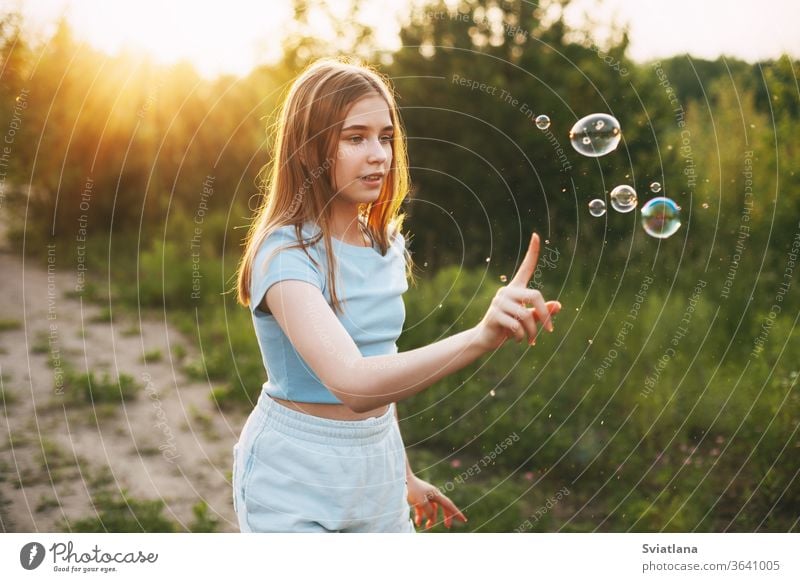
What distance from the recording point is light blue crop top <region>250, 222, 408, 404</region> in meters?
1.62

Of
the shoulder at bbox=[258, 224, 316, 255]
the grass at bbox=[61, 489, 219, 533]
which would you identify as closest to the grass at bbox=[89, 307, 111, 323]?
the grass at bbox=[61, 489, 219, 533]

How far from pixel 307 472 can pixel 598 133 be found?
1450 millimetres

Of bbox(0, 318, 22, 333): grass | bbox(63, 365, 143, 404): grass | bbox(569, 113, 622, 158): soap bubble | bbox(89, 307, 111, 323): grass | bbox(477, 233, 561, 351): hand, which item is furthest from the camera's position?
bbox(89, 307, 111, 323): grass

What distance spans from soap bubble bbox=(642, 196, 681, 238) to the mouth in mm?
1232

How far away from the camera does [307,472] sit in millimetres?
1751

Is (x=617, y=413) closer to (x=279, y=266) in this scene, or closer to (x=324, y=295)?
(x=324, y=295)

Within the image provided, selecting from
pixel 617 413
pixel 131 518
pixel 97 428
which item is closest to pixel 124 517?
pixel 131 518

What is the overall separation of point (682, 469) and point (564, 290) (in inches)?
54.4

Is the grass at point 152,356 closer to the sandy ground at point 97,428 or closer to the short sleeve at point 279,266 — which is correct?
the sandy ground at point 97,428

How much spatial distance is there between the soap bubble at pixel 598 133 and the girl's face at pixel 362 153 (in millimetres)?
1022

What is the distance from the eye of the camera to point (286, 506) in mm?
1752

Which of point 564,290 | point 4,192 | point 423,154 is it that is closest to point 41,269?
point 4,192

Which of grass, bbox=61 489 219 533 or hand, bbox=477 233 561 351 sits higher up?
hand, bbox=477 233 561 351

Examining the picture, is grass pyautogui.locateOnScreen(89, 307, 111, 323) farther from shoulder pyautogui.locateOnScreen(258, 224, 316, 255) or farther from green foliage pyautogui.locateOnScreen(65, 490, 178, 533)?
shoulder pyautogui.locateOnScreen(258, 224, 316, 255)
